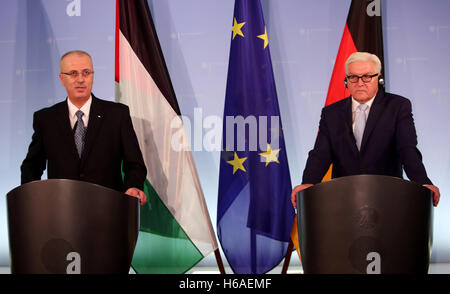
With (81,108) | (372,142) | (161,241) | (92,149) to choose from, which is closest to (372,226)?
(372,142)

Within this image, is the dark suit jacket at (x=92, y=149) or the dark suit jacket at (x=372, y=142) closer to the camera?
the dark suit jacket at (x=372, y=142)

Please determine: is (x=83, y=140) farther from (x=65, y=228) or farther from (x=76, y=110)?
(x=65, y=228)

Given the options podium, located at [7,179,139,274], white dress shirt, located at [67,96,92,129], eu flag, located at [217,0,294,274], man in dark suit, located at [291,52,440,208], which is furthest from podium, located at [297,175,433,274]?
eu flag, located at [217,0,294,274]

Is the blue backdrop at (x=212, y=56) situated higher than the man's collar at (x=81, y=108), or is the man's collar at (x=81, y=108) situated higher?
the blue backdrop at (x=212, y=56)

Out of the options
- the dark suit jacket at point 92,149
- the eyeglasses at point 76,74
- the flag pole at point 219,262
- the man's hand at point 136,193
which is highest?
the eyeglasses at point 76,74

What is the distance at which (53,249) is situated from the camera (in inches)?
83.1

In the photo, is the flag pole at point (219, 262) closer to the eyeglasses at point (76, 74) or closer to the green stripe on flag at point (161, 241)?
the green stripe on flag at point (161, 241)

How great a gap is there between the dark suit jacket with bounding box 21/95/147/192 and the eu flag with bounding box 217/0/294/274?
105 cm

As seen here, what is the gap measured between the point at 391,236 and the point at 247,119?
77.9 inches

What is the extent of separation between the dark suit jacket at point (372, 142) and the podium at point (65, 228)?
109 centimetres

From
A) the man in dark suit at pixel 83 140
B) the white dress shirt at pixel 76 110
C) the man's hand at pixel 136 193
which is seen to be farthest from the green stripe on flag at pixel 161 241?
the man's hand at pixel 136 193

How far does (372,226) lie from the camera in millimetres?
2020

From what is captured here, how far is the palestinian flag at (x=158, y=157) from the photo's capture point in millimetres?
3807

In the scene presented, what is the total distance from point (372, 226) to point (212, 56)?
252 cm
